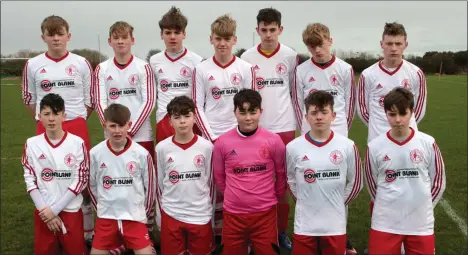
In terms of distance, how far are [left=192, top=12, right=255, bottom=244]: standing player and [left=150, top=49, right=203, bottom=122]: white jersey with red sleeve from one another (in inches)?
8.7

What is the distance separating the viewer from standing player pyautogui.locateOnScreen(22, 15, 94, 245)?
459cm

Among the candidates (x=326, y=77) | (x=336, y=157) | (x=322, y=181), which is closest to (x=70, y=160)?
(x=322, y=181)

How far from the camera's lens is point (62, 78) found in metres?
Answer: 4.63

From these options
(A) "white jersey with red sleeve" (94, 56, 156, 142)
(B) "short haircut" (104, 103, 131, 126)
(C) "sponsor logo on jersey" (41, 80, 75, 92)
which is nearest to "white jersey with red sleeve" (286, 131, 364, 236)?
(B) "short haircut" (104, 103, 131, 126)

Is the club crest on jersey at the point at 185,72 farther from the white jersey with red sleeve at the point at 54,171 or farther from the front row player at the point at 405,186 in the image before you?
the front row player at the point at 405,186

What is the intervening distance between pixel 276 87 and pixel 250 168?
1.16 m

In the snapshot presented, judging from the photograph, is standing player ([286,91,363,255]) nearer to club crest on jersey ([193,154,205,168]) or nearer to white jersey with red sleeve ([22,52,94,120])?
club crest on jersey ([193,154,205,168])

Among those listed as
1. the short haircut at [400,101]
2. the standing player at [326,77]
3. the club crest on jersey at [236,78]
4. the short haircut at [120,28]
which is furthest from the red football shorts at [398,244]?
the short haircut at [120,28]

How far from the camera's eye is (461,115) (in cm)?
1619

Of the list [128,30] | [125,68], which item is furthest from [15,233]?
[128,30]

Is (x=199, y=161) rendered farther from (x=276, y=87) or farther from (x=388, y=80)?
(x=388, y=80)

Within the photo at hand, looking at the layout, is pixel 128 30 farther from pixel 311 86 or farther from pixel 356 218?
pixel 356 218

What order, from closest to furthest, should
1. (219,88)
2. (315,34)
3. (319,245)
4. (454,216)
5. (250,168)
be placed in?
(319,245) < (250,168) < (315,34) < (219,88) < (454,216)

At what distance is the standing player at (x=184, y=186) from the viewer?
4016 mm
